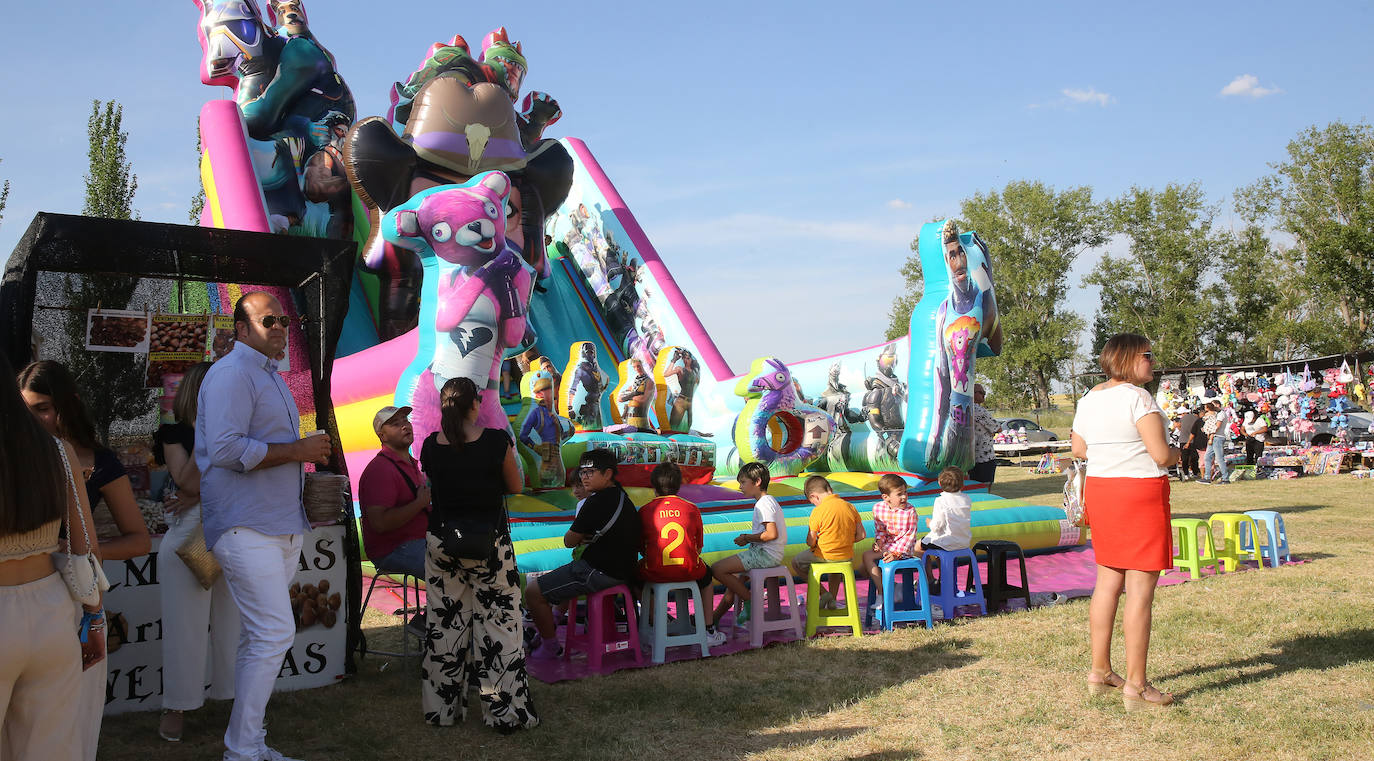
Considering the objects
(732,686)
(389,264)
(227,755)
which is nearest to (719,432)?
(389,264)

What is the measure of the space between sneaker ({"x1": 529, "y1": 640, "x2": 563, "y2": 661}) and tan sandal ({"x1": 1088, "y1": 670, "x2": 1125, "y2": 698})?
2.46 meters

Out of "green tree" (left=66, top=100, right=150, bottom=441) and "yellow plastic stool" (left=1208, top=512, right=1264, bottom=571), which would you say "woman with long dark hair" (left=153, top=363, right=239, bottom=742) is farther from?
"yellow plastic stool" (left=1208, top=512, right=1264, bottom=571)

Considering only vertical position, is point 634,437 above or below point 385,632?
above

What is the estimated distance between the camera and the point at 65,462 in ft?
6.70

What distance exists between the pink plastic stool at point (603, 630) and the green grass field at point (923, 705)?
0.59ft

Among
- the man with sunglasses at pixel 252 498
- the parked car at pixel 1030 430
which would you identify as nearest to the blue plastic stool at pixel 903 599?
the man with sunglasses at pixel 252 498

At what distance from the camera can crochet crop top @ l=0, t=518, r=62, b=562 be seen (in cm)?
182

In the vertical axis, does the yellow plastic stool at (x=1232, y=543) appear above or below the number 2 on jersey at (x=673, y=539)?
below

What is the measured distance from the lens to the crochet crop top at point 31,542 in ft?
5.96

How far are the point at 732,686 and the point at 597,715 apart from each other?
2.19 ft

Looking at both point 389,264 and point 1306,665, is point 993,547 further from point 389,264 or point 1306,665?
point 389,264

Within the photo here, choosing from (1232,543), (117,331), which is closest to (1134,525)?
(1232,543)

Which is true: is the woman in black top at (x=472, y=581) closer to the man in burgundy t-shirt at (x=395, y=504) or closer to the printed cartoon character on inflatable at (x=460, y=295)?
the man in burgundy t-shirt at (x=395, y=504)

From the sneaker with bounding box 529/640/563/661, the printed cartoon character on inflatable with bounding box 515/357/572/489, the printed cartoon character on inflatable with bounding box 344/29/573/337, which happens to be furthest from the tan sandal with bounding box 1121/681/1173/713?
the printed cartoon character on inflatable with bounding box 344/29/573/337
